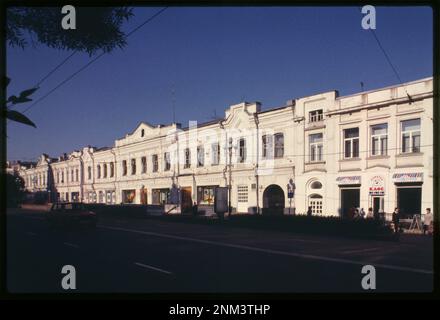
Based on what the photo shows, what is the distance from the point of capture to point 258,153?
2484 centimetres

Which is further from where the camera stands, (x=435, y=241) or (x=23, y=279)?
(x=23, y=279)

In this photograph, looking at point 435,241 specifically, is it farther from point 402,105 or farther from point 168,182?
point 168,182

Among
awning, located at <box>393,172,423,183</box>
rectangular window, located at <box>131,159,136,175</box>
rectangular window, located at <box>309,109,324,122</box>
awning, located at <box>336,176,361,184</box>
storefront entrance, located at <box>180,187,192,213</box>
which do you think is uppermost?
rectangular window, located at <box>309,109,324,122</box>

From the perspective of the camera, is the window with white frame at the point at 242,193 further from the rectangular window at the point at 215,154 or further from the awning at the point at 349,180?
the awning at the point at 349,180

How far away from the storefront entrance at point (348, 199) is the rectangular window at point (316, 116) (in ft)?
16.3

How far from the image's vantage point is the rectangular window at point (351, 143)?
2302 centimetres

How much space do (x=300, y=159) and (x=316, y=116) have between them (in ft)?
10.2

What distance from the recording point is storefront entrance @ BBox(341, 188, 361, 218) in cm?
2311

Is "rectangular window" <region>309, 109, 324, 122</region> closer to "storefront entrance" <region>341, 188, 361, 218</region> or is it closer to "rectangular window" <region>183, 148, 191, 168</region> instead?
"storefront entrance" <region>341, 188, 361, 218</region>

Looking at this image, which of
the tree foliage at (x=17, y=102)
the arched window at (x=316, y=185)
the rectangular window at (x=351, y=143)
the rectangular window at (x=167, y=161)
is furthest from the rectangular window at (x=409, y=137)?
the tree foliage at (x=17, y=102)

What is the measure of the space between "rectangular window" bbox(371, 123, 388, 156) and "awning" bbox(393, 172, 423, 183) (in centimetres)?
141

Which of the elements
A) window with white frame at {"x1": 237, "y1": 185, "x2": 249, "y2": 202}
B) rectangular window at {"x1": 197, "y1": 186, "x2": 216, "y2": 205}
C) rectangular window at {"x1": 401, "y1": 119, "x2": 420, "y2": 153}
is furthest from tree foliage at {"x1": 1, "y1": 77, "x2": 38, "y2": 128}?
window with white frame at {"x1": 237, "y1": 185, "x2": 249, "y2": 202}

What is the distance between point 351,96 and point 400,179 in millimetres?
5963
